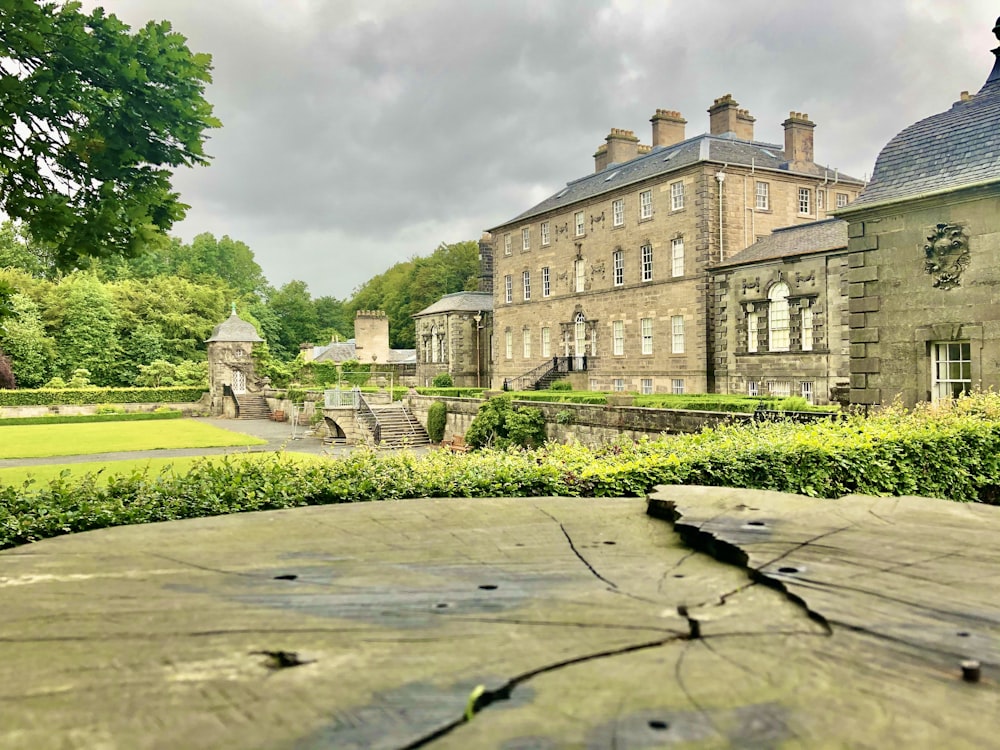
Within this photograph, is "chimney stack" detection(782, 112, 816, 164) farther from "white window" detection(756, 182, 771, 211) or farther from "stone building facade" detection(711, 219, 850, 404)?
"stone building facade" detection(711, 219, 850, 404)

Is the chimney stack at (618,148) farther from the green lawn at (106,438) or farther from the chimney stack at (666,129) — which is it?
the green lawn at (106,438)

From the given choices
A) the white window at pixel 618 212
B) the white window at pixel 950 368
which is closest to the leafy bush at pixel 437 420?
the white window at pixel 618 212

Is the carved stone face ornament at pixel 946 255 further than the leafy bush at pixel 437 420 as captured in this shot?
No

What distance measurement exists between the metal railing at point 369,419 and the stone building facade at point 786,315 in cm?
1485

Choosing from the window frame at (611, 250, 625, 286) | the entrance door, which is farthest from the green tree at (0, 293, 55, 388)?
the window frame at (611, 250, 625, 286)

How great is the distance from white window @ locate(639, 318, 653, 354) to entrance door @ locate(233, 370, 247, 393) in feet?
98.9

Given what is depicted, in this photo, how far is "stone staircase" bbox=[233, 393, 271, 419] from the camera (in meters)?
51.9

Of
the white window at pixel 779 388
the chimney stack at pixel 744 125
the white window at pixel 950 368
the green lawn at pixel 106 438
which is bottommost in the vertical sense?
the green lawn at pixel 106 438

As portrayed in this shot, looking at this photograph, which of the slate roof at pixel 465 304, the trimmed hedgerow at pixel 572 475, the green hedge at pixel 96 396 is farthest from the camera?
the slate roof at pixel 465 304

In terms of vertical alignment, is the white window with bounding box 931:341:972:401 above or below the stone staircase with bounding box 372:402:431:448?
above

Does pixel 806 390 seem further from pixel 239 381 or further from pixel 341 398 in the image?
pixel 239 381

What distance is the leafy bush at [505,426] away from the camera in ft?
88.1

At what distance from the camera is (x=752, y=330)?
99.6 ft

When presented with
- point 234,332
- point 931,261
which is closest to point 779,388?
point 931,261
